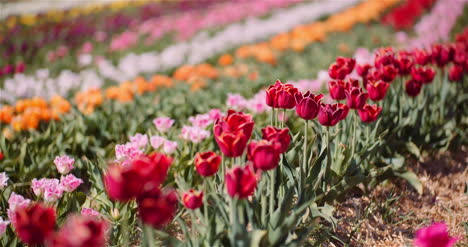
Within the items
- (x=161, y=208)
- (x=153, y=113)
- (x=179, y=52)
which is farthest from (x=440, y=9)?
(x=161, y=208)

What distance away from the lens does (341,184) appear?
229cm

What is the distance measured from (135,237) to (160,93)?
2.42 m

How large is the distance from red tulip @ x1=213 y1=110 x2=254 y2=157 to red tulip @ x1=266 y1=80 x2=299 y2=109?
0.95ft

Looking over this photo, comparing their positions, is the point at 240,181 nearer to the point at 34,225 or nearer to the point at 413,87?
the point at 34,225

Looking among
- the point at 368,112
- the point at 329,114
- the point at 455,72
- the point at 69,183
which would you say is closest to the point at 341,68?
the point at 368,112

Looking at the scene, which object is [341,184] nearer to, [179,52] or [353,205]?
[353,205]

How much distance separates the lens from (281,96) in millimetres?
1869

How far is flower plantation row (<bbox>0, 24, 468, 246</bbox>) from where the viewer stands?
1.32 metres

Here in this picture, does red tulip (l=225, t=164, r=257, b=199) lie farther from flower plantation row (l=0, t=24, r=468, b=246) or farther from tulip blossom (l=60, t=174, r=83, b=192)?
tulip blossom (l=60, t=174, r=83, b=192)

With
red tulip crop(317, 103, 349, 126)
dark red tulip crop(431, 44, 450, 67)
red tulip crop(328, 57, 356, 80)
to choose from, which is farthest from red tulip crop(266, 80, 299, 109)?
dark red tulip crop(431, 44, 450, 67)

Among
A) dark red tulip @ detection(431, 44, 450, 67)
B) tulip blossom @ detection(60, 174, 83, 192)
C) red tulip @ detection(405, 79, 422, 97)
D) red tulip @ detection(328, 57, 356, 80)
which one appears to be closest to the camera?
tulip blossom @ detection(60, 174, 83, 192)

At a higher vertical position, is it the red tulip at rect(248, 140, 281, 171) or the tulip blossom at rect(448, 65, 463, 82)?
the red tulip at rect(248, 140, 281, 171)

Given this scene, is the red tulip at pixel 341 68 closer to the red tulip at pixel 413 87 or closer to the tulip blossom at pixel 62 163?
the red tulip at pixel 413 87

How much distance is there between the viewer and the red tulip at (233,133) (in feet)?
4.87
